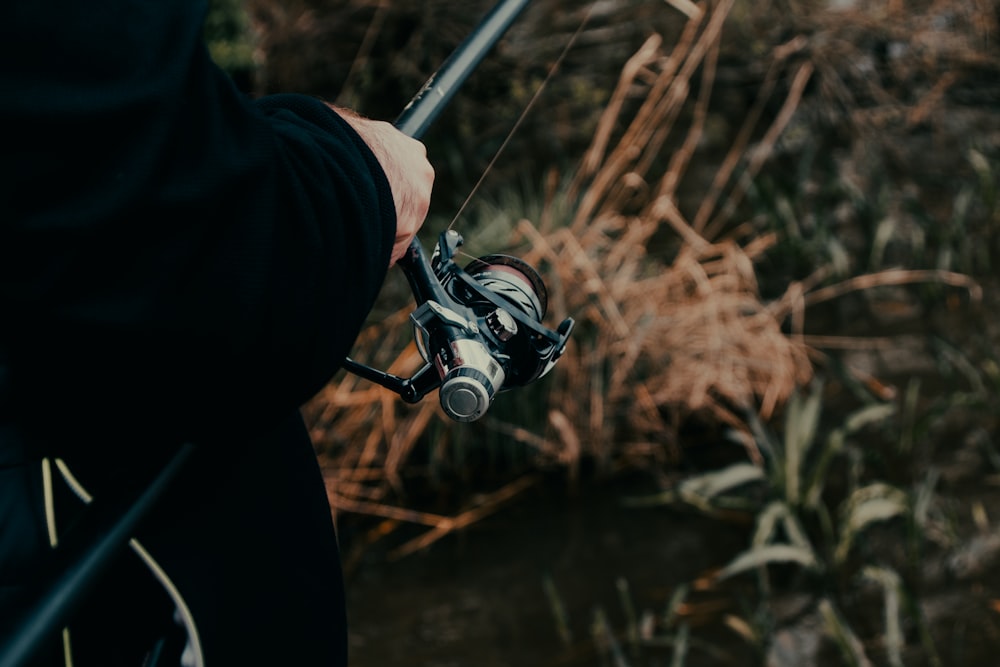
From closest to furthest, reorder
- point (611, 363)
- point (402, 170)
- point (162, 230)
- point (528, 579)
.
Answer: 1. point (162, 230)
2. point (402, 170)
3. point (528, 579)
4. point (611, 363)

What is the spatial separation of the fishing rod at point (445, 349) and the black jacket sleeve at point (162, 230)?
4.3 inches

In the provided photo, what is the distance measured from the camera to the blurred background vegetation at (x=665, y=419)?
2.74 m

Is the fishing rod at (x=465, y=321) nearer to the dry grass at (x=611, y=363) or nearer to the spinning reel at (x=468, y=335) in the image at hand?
the spinning reel at (x=468, y=335)

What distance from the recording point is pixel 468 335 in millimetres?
1098

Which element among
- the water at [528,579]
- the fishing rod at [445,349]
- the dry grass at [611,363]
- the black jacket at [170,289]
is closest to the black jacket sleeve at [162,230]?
the black jacket at [170,289]

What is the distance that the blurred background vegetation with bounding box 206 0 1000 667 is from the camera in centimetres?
274

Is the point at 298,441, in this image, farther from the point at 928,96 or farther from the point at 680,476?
the point at 928,96

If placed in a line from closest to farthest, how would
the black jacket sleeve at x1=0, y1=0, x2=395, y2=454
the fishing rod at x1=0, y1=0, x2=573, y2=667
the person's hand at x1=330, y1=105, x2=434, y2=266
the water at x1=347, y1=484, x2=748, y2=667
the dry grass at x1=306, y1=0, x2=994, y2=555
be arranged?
the black jacket sleeve at x1=0, y1=0, x2=395, y2=454, the fishing rod at x1=0, y1=0, x2=573, y2=667, the person's hand at x1=330, y1=105, x2=434, y2=266, the water at x1=347, y1=484, x2=748, y2=667, the dry grass at x1=306, y1=0, x2=994, y2=555

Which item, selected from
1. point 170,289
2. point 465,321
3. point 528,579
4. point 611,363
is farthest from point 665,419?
point 170,289

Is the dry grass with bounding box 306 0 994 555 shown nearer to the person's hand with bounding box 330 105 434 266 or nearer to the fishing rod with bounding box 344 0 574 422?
the fishing rod with bounding box 344 0 574 422

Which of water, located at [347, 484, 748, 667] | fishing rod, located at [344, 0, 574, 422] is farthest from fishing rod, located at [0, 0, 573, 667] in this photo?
water, located at [347, 484, 748, 667]

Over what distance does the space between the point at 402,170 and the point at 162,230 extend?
0.29m

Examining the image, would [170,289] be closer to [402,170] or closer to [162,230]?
[162,230]

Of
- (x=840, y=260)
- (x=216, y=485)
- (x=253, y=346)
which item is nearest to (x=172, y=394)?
(x=253, y=346)
